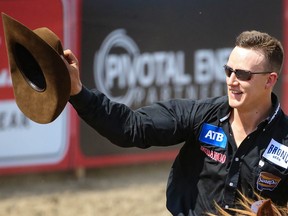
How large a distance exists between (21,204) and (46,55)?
399 centimetres

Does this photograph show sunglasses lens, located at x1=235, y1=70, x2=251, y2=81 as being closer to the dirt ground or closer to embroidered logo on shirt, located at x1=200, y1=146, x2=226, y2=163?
embroidered logo on shirt, located at x1=200, y1=146, x2=226, y2=163

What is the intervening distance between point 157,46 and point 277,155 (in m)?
4.04

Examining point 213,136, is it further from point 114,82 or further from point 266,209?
point 114,82

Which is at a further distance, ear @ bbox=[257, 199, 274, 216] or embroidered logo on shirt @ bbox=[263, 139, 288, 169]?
embroidered logo on shirt @ bbox=[263, 139, 288, 169]

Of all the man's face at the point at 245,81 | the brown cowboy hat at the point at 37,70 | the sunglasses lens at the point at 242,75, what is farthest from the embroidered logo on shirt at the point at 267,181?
the brown cowboy hat at the point at 37,70

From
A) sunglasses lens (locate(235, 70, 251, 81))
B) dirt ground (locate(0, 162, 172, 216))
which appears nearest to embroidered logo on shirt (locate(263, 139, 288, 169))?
sunglasses lens (locate(235, 70, 251, 81))

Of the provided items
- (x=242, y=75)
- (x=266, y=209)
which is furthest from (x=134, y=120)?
(x=266, y=209)

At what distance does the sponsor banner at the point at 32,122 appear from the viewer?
6.96 meters

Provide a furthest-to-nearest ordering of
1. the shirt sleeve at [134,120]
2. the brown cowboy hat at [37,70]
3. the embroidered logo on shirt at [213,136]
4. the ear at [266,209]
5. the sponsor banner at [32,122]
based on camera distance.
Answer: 1. the sponsor banner at [32,122]
2. the embroidered logo on shirt at [213,136]
3. the shirt sleeve at [134,120]
4. the brown cowboy hat at [37,70]
5. the ear at [266,209]

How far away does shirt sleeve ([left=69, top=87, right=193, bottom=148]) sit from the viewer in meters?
3.55

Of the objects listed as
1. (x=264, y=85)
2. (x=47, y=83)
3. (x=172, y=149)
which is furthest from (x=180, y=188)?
(x=172, y=149)

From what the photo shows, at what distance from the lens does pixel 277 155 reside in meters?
3.69

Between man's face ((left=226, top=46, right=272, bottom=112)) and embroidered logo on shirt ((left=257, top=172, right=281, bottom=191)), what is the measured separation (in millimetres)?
359

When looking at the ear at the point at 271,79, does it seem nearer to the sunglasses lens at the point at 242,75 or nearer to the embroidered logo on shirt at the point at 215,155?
the sunglasses lens at the point at 242,75
